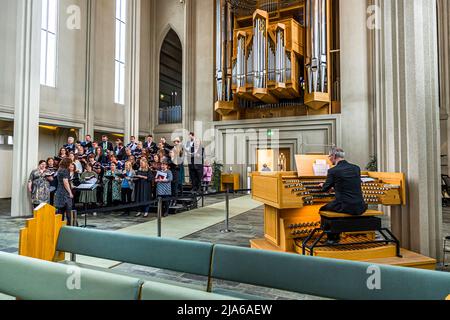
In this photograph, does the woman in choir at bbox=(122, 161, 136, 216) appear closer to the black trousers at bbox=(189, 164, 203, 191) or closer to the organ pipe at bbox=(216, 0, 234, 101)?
the black trousers at bbox=(189, 164, 203, 191)

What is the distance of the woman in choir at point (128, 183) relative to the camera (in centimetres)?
809

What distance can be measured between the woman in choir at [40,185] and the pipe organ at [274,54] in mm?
7620

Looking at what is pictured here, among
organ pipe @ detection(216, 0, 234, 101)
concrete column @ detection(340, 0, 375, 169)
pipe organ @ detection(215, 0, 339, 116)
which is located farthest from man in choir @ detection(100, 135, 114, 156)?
concrete column @ detection(340, 0, 375, 169)

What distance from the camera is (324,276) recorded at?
6.08ft

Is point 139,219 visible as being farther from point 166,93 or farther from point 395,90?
point 166,93

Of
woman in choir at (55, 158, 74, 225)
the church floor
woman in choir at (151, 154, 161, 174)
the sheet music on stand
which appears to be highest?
woman in choir at (151, 154, 161, 174)

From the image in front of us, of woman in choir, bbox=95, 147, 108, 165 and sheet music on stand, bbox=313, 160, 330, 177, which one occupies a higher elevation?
woman in choir, bbox=95, 147, 108, 165

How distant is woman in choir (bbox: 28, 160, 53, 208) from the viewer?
25.1 feet

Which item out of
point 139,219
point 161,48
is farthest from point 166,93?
point 139,219

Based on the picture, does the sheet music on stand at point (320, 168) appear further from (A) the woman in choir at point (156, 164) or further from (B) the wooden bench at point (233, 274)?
(A) the woman in choir at point (156, 164)

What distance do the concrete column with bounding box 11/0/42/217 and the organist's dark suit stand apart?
7.70 meters

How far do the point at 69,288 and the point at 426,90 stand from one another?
470 cm

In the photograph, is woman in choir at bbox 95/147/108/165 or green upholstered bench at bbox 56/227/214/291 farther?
woman in choir at bbox 95/147/108/165

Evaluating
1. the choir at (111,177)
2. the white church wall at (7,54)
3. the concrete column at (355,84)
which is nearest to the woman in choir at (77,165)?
the choir at (111,177)
